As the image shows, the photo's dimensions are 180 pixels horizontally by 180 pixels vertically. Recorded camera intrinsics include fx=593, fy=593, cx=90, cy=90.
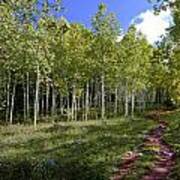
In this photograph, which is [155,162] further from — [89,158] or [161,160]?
[89,158]

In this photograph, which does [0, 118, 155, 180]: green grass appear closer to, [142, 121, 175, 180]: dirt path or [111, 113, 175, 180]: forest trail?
[111, 113, 175, 180]: forest trail

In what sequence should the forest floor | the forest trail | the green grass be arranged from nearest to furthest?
the forest trail → the forest floor → the green grass

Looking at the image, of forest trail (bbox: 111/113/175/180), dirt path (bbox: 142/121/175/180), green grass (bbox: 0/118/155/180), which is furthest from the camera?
green grass (bbox: 0/118/155/180)

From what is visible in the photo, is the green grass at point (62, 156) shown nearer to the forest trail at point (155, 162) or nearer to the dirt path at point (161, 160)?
the forest trail at point (155, 162)

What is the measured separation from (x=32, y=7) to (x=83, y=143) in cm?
1848

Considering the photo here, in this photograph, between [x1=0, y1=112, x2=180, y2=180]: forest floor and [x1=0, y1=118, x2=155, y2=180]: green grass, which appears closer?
[x1=0, y1=112, x2=180, y2=180]: forest floor

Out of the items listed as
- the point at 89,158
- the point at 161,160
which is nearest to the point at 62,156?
the point at 89,158

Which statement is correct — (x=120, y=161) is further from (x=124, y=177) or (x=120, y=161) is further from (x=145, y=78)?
(x=145, y=78)

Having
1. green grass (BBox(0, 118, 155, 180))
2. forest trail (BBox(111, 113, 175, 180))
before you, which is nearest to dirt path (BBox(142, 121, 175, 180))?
forest trail (BBox(111, 113, 175, 180))

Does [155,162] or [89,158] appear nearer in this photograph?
[155,162]

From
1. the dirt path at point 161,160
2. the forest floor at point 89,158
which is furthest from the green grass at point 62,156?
the dirt path at point 161,160

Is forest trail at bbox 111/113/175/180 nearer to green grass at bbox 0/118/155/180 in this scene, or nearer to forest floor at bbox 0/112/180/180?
forest floor at bbox 0/112/180/180

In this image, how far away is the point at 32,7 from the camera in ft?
59.2

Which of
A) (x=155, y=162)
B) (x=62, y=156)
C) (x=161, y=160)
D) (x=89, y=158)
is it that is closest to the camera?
(x=155, y=162)
